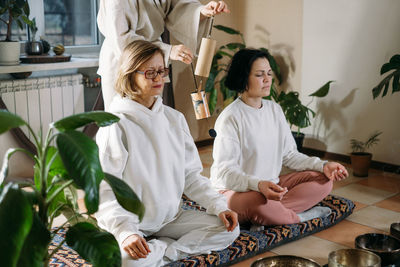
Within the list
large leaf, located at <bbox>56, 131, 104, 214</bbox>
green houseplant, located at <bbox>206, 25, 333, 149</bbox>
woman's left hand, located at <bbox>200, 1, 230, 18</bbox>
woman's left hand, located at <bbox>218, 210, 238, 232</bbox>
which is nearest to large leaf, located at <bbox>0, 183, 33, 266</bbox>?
large leaf, located at <bbox>56, 131, 104, 214</bbox>

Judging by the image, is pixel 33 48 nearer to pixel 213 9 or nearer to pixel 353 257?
pixel 213 9

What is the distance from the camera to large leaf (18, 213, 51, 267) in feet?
4.39

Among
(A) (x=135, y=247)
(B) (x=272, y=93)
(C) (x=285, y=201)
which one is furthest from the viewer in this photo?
(B) (x=272, y=93)

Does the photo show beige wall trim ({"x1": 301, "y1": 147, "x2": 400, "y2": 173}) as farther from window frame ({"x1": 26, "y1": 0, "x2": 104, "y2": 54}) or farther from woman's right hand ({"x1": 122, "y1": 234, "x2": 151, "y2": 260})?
woman's right hand ({"x1": 122, "y1": 234, "x2": 151, "y2": 260})

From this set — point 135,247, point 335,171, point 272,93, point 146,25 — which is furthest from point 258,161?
point 272,93

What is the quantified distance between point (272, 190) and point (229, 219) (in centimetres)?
→ 31

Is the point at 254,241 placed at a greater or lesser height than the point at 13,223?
lesser

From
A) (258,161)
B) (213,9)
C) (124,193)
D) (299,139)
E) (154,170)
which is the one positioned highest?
(213,9)

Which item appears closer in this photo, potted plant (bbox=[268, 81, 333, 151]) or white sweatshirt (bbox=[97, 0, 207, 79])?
white sweatshirt (bbox=[97, 0, 207, 79])

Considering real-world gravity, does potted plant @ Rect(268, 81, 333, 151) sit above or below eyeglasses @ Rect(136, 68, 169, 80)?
below

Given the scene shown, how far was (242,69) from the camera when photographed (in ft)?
9.91

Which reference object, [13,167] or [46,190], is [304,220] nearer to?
[46,190]

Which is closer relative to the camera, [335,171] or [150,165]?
[150,165]

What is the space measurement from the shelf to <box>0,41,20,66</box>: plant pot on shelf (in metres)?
0.05
